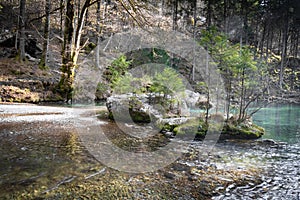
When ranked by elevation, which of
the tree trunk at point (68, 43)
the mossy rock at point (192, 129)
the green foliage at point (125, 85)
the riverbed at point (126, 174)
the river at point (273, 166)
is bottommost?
the river at point (273, 166)

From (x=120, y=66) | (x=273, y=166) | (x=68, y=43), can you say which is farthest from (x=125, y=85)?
(x=273, y=166)

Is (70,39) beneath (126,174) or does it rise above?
above

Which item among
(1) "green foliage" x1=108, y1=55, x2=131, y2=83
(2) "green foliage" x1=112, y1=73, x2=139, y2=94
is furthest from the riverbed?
(1) "green foliage" x1=108, y1=55, x2=131, y2=83

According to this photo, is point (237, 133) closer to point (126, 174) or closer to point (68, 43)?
point (126, 174)

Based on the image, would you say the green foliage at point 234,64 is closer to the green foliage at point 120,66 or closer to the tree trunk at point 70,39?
the tree trunk at point 70,39

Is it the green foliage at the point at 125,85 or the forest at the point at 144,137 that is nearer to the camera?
the forest at the point at 144,137

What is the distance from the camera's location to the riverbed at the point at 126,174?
3.35 m

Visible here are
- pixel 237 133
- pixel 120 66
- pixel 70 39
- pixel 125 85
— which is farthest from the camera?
pixel 120 66

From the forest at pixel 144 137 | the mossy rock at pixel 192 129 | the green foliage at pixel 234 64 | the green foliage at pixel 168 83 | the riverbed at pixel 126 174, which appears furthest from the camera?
the green foliage at pixel 168 83

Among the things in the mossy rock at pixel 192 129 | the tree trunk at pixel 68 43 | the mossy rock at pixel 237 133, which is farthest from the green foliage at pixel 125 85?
the mossy rock at pixel 237 133

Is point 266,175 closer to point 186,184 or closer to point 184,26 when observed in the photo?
point 186,184

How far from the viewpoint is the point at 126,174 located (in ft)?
13.4

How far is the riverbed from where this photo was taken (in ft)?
11.0

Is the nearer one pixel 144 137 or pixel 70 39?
pixel 144 137
